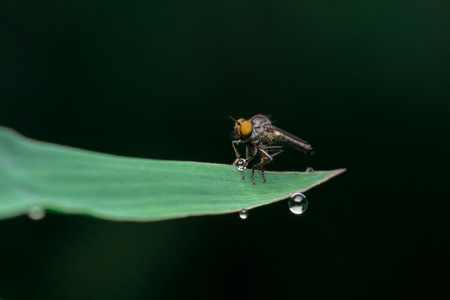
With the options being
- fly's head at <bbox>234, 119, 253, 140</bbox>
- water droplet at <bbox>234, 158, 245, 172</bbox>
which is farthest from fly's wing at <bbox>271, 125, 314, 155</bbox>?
water droplet at <bbox>234, 158, 245, 172</bbox>

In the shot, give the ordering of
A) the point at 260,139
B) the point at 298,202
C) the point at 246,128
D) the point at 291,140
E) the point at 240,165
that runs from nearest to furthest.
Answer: the point at 298,202 < the point at 240,165 < the point at 246,128 < the point at 260,139 < the point at 291,140

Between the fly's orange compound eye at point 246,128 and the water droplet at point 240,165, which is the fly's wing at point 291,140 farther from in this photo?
the water droplet at point 240,165

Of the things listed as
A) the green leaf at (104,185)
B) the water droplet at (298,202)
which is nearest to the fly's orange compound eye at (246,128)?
the water droplet at (298,202)

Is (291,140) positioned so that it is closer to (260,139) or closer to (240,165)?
(260,139)

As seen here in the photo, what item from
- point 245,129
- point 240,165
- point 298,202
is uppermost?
point 245,129

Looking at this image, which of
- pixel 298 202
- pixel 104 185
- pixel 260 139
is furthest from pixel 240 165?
pixel 104 185

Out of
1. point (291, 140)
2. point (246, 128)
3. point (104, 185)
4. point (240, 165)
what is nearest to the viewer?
point (104, 185)

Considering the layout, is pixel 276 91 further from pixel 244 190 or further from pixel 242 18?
pixel 244 190
